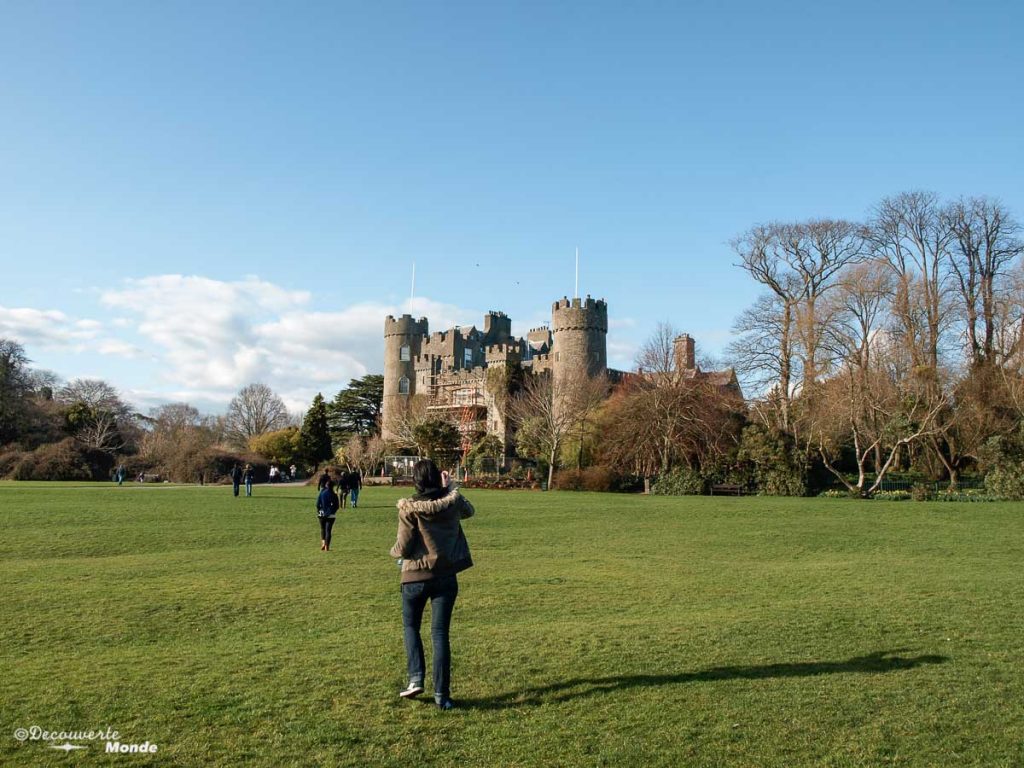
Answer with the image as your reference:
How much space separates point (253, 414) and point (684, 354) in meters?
78.2

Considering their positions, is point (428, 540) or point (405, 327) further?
point (405, 327)

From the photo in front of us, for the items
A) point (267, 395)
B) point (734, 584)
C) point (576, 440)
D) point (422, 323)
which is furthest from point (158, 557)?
point (267, 395)

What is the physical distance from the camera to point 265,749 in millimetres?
5617

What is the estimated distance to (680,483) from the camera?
144 ft

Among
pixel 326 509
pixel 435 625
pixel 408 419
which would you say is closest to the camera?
pixel 435 625

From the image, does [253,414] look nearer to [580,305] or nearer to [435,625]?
[580,305]

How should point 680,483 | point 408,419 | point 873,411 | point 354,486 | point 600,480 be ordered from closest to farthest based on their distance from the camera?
1. point 354,486
2. point 873,411
3. point 680,483
4. point 600,480
5. point 408,419

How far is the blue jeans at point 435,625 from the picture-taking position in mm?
6547

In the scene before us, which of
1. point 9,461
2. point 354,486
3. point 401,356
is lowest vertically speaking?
point 354,486

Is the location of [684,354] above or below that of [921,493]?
above

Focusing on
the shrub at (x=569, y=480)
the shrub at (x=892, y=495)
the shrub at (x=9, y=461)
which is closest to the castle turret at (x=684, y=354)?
A: the shrub at (x=569, y=480)

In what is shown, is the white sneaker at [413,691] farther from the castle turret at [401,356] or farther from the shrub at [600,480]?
the castle turret at [401,356]

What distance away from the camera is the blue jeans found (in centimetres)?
655

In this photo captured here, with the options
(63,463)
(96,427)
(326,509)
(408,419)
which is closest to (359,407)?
(408,419)
